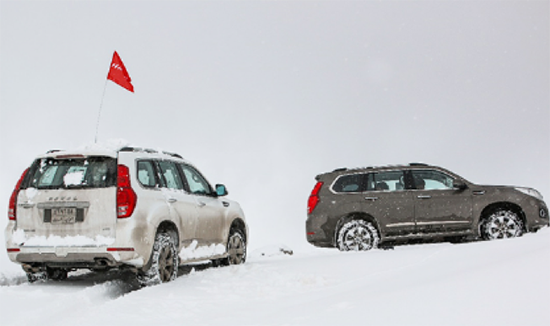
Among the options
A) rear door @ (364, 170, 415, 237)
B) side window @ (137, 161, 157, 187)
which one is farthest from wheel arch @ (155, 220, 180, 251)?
rear door @ (364, 170, 415, 237)

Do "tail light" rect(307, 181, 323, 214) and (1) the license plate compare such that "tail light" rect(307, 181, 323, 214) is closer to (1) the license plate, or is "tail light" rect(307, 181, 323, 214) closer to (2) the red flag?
(2) the red flag

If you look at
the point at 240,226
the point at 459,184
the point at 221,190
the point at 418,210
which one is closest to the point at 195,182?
the point at 221,190

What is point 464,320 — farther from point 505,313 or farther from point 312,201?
point 312,201

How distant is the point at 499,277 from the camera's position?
5.26m

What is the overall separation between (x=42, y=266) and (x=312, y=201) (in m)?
5.58

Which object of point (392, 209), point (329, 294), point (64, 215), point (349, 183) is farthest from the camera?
point (349, 183)

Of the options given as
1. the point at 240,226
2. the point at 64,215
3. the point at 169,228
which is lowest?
the point at 240,226

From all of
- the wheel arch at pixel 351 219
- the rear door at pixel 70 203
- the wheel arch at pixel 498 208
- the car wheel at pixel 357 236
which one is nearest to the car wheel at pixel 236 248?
the wheel arch at pixel 351 219

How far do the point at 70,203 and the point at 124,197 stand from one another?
2.30 feet

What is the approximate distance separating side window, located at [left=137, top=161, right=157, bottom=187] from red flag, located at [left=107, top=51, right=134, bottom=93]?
541 cm

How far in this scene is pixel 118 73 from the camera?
1291 cm

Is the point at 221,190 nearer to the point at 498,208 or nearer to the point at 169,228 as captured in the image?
the point at 169,228

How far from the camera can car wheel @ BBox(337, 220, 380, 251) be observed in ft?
36.6

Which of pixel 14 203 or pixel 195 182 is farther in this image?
pixel 195 182
